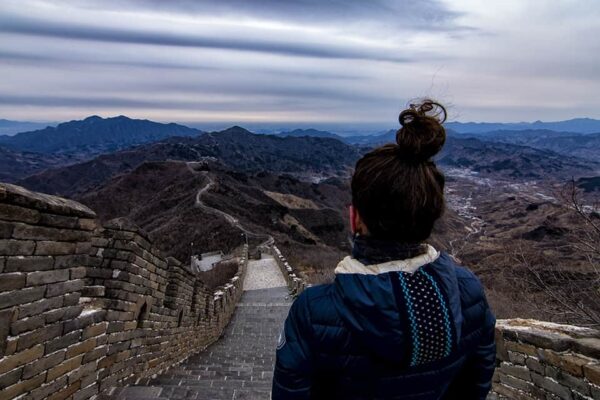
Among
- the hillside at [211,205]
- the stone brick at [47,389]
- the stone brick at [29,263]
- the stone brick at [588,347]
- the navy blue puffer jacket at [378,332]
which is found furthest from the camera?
the hillside at [211,205]

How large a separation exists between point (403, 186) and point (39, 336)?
9.73ft

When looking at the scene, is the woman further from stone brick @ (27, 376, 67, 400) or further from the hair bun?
stone brick @ (27, 376, 67, 400)

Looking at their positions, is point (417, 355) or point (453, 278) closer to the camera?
point (417, 355)

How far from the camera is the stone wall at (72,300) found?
3055 millimetres

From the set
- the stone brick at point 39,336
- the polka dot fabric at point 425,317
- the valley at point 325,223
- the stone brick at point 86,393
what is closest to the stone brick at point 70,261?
the stone brick at point 39,336

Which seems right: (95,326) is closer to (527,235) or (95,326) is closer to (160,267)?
(160,267)

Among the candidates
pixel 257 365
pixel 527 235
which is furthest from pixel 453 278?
pixel 527 235

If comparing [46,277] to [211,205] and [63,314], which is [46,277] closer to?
[63,314]

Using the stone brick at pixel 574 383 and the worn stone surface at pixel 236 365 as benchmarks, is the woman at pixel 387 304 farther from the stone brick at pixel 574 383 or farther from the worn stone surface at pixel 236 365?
the worn stone surface at pixel 236 365

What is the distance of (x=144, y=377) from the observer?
575 centimetres

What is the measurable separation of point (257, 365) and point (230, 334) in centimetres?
500

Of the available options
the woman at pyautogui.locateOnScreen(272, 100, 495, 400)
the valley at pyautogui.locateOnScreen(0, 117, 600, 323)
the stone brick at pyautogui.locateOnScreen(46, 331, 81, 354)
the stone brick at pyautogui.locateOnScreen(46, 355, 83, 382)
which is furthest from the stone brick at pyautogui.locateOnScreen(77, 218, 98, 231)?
the woman at pyautogui.locateOnScreen(272, 100, 495, 400)

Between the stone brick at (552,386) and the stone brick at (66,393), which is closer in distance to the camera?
the stone brick at (66,393)

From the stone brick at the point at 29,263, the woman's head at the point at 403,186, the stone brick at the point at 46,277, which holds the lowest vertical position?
the stone brick at the point at 46,277
